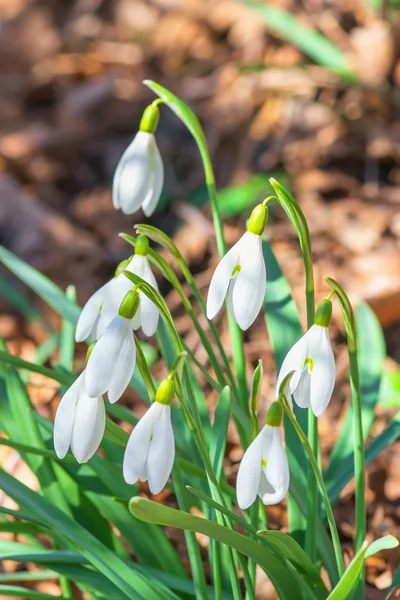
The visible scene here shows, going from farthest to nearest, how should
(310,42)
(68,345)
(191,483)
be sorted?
1. (310,42)
2. (68,345)
3. (191,483)

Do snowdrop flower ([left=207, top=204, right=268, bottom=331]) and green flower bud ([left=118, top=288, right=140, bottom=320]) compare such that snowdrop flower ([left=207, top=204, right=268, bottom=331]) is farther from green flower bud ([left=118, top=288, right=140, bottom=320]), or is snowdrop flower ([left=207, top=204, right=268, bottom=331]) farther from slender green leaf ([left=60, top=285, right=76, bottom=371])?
slender green leaf ([left=60, top=285, right=76, bottom=371])

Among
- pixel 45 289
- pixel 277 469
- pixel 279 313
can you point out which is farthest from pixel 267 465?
pixel 45 289

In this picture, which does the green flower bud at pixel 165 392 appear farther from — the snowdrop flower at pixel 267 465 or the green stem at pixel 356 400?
the green stem at pixel 356 400

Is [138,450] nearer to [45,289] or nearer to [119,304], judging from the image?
[119,304]

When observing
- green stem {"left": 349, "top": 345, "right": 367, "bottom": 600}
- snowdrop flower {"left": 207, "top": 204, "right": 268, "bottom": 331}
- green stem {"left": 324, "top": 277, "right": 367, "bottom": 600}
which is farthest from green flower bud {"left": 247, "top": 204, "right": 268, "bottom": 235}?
green stem {"left": 349, "top": 345, "right": 367, "bottom": 600}

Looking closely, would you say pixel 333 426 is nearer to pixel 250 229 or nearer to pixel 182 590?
pixel 182 590

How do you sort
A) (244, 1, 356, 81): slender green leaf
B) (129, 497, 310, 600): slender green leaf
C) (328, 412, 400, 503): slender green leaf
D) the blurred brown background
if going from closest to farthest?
(129, 497, 310, 600): slender green leaf
(328, 412, 400, 503): slender green leaf
the blurred brown background
(244, 1, 356, 81): slender green leaf

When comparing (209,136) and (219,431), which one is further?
(209,136)

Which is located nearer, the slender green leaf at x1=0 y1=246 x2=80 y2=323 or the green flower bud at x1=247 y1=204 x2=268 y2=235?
the green flower bud at x1=247 y1=204 x2=268 y2=235
